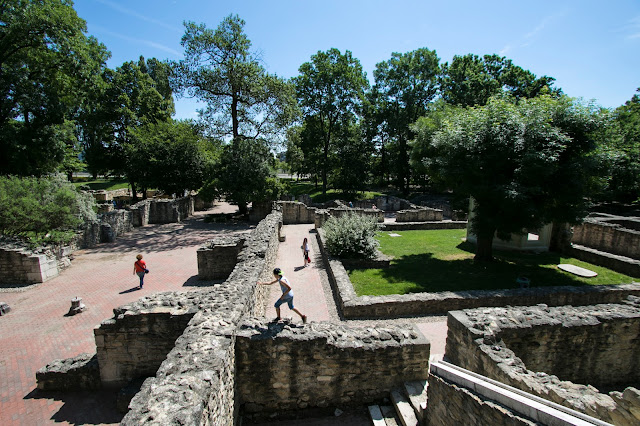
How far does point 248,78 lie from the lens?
978 inches

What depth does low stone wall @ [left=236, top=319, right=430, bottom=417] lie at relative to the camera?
5586 mm

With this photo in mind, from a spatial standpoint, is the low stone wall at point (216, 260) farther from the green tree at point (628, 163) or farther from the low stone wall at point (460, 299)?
the green tree at point (628, 163)

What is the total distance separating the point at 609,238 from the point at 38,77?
117ft

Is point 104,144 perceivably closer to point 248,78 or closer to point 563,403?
point 248,78

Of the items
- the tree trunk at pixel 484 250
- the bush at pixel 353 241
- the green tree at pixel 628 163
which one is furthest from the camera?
the green tree at pixel 628 163

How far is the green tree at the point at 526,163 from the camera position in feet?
34.1

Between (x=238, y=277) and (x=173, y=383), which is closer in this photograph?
(x=173, y=383)

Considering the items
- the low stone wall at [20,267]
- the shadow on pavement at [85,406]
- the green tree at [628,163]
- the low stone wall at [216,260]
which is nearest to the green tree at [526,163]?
the low stone wall at [216,260]

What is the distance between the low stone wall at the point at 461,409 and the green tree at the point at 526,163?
300 inches

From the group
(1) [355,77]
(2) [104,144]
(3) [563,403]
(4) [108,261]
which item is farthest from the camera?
(1) [355,77]

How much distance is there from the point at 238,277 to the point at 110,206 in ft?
77.8

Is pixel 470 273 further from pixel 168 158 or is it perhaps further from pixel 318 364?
pixel 168 158

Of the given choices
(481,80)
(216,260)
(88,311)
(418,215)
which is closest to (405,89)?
(481,80)

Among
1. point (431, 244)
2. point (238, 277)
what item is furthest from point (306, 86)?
point (238, 277)
